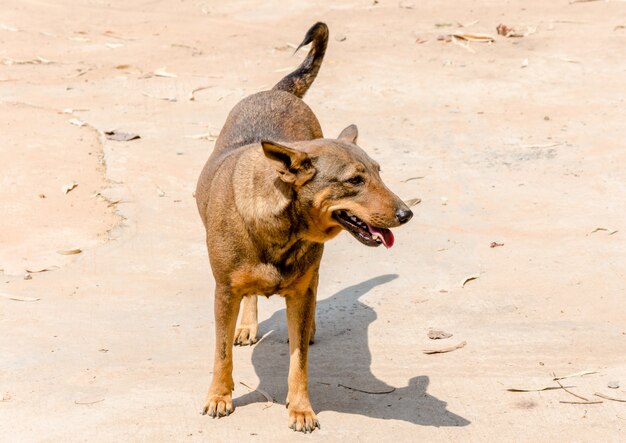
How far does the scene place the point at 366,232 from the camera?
5863 mm

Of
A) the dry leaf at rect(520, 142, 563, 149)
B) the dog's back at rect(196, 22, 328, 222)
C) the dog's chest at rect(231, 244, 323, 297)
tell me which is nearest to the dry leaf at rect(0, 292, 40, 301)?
the dog's back at rect(196, 22, 328, 222)

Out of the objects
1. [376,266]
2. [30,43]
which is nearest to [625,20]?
[376,266]

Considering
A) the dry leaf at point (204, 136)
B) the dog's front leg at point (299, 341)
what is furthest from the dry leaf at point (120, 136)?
the dog's front leg at point (299, 341)

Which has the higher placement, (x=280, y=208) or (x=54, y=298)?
(x=280, y=208)

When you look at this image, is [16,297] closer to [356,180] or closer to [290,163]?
[290,163]

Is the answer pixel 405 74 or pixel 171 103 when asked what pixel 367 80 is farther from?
pixel 171 103

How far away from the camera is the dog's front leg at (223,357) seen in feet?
21.2

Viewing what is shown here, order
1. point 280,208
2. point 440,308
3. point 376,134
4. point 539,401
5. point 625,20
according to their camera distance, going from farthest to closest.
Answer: point 625,20
point 376,134
point 440,308
point 539,401
point 280,208

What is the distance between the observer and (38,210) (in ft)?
33.1

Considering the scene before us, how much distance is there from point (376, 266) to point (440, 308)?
107cm

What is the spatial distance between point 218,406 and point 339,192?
170 centimetres

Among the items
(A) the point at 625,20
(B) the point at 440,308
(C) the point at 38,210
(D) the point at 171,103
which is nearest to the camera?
(B) the point at 440,308

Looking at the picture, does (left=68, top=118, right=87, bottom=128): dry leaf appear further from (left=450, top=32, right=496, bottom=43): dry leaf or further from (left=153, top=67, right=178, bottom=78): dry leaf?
(left=450, top=32, right=496, bottom=43): dry leaf

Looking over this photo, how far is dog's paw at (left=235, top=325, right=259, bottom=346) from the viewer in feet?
25.6
